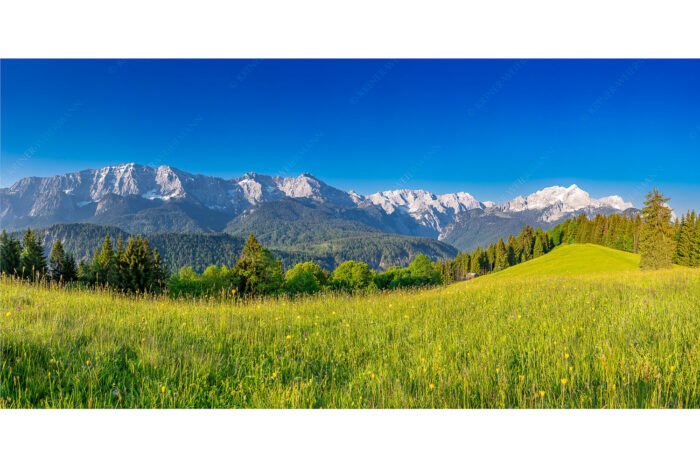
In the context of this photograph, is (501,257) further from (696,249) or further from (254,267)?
(254,267)

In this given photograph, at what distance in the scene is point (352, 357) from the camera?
13.0ft

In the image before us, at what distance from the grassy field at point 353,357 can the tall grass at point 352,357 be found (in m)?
0.02

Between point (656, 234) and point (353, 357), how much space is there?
49.9m

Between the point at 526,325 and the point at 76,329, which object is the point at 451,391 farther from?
the point at 76,329

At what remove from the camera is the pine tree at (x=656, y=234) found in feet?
117

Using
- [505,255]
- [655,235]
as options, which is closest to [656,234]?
[655,235]

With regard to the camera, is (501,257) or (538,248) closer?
(538,248)

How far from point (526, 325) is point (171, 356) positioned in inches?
191

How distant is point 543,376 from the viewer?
10.6 ft

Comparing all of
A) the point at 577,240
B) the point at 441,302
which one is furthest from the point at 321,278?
the point at 577,240

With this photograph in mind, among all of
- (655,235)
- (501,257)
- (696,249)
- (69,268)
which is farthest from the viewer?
(501,257)

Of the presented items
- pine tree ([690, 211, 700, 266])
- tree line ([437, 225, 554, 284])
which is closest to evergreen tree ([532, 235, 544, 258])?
tree line ([437, 225, 554, 284])

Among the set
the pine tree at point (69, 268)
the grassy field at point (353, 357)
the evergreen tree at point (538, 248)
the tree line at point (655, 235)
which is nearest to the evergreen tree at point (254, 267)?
the pine tree at point (69, 268)

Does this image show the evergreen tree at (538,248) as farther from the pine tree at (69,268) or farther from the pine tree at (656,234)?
the pine tree at (69,268)
